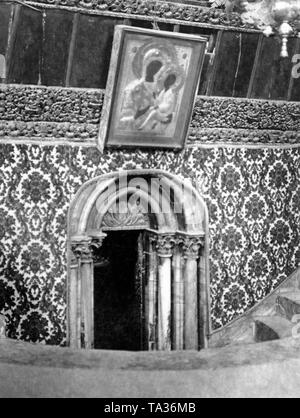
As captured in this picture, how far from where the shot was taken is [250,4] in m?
4.30

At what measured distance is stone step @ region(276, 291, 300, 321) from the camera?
22.4ft

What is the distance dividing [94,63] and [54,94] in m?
0.48

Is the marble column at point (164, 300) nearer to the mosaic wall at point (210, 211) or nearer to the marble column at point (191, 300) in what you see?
the marble column at point (191, 300)

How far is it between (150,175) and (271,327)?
6.81ft

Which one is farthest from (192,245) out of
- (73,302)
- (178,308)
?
(73,302)

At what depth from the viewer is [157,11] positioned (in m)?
5.96

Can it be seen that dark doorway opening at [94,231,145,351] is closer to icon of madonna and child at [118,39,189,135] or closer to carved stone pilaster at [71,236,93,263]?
carved stone pilaster at [71,236,93,263]

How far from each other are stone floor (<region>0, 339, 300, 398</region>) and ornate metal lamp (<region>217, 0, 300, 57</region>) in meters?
2.15

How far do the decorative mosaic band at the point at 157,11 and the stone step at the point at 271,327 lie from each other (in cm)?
306

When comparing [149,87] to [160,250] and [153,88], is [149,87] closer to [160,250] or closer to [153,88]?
[153,88]

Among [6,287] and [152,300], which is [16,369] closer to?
[6,287]

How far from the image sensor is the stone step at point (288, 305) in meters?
6.82

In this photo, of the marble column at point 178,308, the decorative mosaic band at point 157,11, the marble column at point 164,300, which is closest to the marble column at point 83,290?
the marble column at point 164,300
